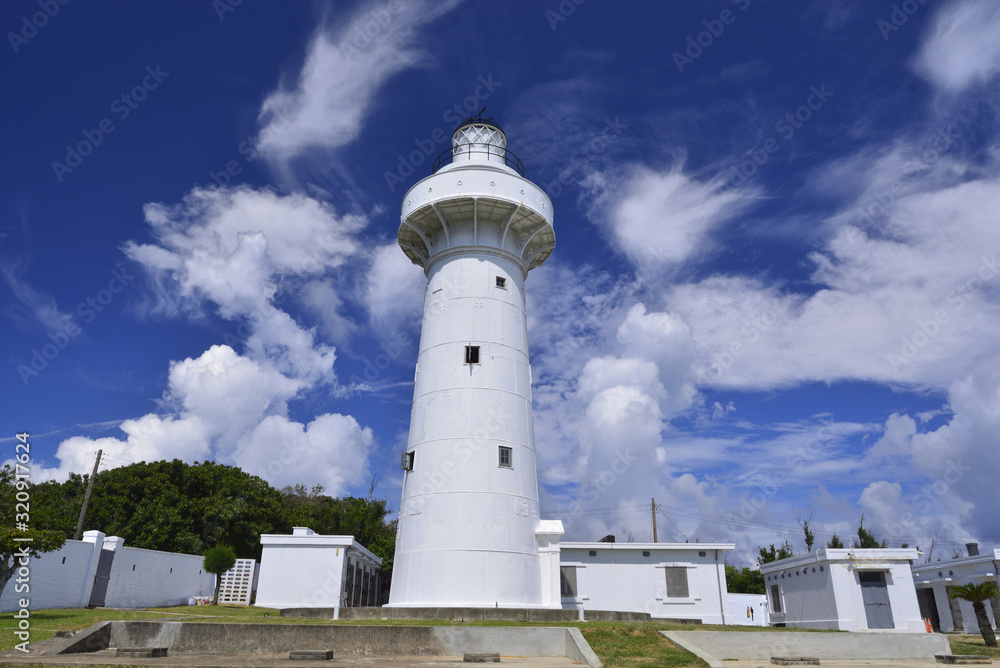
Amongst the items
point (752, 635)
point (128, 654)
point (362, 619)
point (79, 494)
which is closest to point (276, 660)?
point (128, 654)

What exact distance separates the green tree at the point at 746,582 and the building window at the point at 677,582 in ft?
80.0

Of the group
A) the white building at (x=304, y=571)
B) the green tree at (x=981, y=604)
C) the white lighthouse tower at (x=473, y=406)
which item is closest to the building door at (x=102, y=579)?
the white building at (x=304, y=571)

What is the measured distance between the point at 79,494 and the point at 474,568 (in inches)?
1182

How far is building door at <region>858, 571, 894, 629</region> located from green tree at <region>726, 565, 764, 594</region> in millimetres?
21286

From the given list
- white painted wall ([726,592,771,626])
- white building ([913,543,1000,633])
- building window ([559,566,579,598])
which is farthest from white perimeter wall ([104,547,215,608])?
white building ([913,543,1000,633])

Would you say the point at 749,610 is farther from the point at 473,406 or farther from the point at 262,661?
the point at 262,661

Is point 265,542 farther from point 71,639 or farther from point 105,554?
point 71,639

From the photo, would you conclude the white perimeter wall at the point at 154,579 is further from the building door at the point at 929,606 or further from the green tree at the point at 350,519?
the building door at the point at 929,606

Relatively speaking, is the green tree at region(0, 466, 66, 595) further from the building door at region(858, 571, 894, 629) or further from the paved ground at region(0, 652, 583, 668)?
the building door at region(858, 571, 894, 629)

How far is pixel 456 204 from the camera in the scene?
781 inches

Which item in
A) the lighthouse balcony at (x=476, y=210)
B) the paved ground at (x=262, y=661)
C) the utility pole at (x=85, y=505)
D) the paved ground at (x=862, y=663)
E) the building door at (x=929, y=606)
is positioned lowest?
the paved ground at (x=862, y=663)

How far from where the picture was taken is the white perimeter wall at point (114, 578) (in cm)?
1877

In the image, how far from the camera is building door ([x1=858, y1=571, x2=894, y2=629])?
23.2 meters

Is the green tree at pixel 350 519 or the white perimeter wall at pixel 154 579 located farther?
the green tree at pixel 350 519
